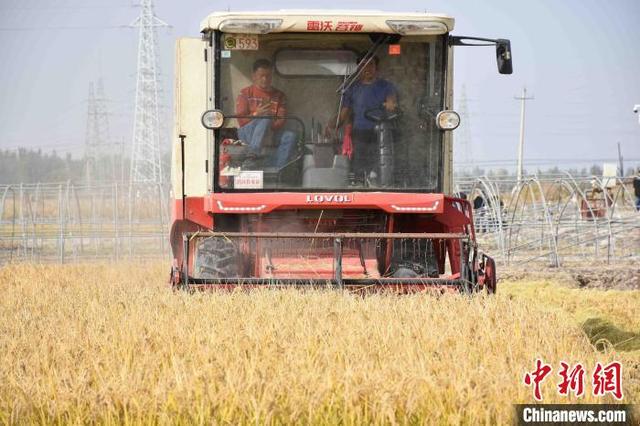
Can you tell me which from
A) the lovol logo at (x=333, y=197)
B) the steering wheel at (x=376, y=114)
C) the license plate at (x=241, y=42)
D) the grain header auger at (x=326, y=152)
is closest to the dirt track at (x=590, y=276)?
the grain header auger at (x=326, y=152)

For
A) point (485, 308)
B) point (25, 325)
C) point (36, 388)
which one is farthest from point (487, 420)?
point (25, 325)

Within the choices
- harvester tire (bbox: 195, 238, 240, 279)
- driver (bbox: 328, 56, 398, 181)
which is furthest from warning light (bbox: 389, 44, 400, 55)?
harvester tire (bbox: 195, 238, 240, 279)

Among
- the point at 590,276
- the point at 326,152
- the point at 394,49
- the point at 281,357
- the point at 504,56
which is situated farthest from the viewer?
the point at 590,276

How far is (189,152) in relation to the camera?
398 inches

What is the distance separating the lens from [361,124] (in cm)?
941

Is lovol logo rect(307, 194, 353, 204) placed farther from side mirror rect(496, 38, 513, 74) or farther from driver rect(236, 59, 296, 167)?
side mirror rect(496, 38, 513, 74)

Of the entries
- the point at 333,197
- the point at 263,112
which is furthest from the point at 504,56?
the point at 263,112

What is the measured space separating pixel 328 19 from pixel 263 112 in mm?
937

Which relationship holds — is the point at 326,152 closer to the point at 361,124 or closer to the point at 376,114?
the point at 361,124

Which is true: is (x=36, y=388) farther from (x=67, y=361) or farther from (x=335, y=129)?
(x=335, y=129)

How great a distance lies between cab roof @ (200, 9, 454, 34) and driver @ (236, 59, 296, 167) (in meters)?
0.40

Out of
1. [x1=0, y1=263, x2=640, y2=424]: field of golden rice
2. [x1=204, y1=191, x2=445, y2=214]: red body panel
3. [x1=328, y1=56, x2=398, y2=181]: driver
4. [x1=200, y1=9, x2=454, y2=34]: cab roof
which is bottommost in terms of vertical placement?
[x1=0, y1=263, x2=640, y2=424]: field of golden rice

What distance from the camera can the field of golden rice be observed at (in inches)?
207

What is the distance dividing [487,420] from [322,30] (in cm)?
495
